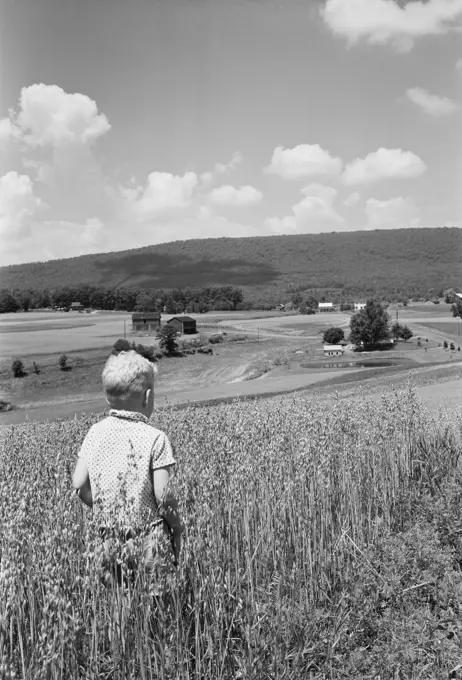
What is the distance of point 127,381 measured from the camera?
274 cm

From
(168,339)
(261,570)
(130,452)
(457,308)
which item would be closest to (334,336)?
(457,308)

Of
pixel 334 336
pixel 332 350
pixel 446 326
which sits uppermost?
pixel 446 326

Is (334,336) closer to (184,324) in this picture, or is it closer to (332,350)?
(332,350)

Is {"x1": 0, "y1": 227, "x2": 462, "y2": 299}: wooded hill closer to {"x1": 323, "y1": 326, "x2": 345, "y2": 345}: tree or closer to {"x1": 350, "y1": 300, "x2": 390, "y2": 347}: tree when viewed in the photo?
{"x1": 350, "y1": 300, "x2": 390, "y2": 347}: tree

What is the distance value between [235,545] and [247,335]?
4064 cm

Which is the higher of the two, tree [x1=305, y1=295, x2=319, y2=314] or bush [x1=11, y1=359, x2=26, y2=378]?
tree [x1=305, y1=295, x2=319, y2=314]

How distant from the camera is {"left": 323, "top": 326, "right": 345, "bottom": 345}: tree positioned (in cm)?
4529

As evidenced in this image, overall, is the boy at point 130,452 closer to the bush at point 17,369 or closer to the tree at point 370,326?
the bush at point 17,369

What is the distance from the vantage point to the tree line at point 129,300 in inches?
1638

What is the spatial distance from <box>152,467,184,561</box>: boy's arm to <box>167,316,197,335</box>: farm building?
117 feet

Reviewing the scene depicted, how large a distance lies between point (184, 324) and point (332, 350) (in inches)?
398

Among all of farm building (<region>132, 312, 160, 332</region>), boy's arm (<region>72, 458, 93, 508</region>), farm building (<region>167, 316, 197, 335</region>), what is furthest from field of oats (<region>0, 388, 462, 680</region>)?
farm building (<region>167, 316, 197, 335</region>)

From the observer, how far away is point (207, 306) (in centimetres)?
4594

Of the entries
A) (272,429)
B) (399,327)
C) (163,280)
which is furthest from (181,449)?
(163,280)
